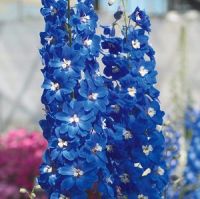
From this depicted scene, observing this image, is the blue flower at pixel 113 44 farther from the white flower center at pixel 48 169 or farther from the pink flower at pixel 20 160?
the pink flower at pixel 20 160

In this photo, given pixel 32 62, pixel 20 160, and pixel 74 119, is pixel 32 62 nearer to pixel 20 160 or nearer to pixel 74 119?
pixel 20 160

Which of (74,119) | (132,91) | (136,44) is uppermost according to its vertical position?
(136,44)

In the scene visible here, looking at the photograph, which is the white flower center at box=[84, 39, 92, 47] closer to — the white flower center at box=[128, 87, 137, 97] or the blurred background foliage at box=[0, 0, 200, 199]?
the white flower center at box=[128, 87, 137, 97]

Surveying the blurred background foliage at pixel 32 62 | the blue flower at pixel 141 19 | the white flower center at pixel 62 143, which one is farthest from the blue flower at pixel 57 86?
the blurred background foliage at pixel 32 62

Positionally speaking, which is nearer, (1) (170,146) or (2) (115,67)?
(2) (115,67)

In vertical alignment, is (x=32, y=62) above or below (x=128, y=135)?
above

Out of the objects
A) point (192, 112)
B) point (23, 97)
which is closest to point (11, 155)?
point (192, 112)

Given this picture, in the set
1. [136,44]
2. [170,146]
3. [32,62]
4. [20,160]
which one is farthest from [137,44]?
[32,62]
